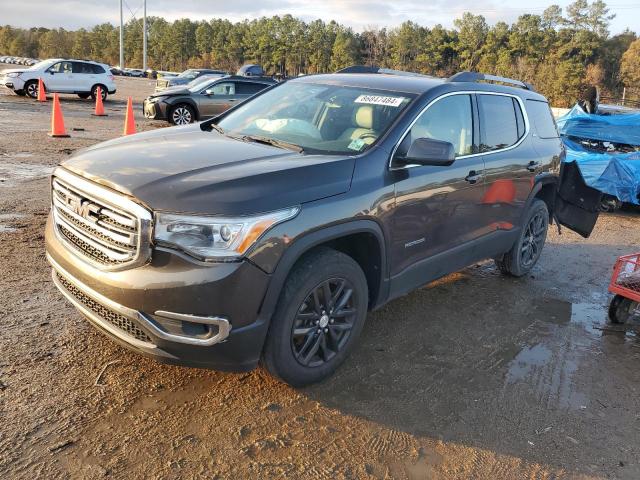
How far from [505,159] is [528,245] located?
1310 mm

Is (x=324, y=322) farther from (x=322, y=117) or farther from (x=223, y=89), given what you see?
(x=223, y=89)

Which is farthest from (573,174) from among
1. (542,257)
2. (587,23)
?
(587,23)

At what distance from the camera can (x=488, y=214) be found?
182 inches

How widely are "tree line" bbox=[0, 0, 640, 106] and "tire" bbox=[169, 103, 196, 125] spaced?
39489mm

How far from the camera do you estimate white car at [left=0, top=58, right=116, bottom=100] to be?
2156cm

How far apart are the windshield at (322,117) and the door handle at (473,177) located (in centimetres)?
79

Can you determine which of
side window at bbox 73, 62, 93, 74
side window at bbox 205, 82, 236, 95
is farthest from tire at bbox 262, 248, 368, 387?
side window at bbox 73, 62, 93, 74

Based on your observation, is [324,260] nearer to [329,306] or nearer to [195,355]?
[329,306]

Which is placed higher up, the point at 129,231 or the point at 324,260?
the point at 129,231

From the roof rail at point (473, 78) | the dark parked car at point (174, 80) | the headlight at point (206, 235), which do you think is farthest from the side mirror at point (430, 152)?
the dark parked car at point (174, 80)

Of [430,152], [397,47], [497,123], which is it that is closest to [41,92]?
[497,123]

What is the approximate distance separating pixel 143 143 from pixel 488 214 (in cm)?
279

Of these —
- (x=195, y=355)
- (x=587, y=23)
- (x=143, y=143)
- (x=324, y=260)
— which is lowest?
(x=195, y=355)

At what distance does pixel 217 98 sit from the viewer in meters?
16.6
